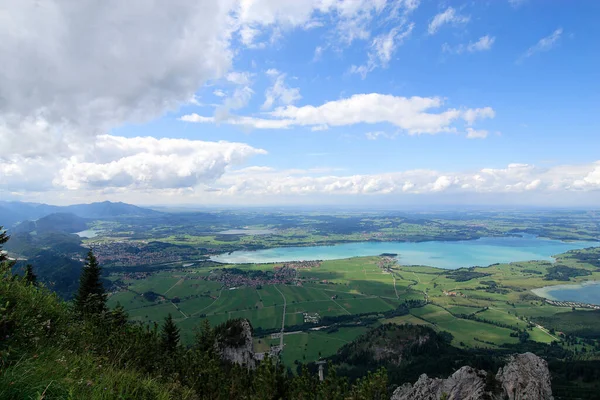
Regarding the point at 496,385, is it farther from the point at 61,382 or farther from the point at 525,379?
the point at 61,382

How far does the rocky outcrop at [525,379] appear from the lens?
93.4ft

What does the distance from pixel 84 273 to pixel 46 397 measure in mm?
→ 33122

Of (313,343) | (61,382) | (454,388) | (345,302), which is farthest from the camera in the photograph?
(345,302)

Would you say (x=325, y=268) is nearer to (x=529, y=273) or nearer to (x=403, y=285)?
(x=403, y=285)

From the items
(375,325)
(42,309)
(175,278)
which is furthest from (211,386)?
(175,278)

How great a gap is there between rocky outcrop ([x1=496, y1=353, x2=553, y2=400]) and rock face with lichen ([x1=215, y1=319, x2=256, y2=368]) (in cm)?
2427

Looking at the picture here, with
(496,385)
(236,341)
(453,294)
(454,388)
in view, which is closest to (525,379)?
(496,385)

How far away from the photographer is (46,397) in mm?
3975

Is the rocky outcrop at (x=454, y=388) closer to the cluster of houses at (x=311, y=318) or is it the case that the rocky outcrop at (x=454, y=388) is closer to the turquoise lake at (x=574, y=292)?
the cluster of houses at (x=311, y=318)

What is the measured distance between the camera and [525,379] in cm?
2955

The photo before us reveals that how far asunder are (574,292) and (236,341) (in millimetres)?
174265

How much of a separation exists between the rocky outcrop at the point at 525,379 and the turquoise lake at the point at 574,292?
134 meters

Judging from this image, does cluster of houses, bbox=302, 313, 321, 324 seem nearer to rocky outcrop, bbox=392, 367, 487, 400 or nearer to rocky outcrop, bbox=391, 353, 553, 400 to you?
rocky outcrop, bbox=392, 367, 487, 400

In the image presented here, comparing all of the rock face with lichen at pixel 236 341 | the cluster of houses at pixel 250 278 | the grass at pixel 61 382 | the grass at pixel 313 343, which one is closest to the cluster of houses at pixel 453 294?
the grass at pixel 313 343
